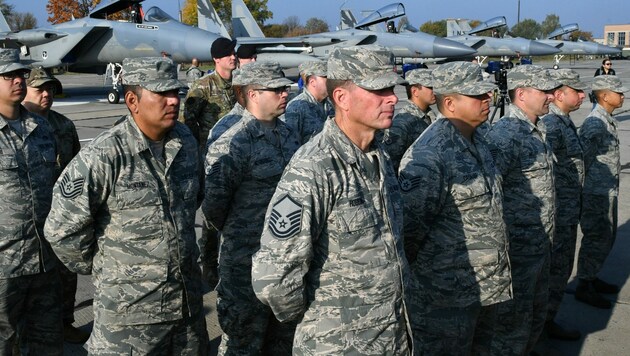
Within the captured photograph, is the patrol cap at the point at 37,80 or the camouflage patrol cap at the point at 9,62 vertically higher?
the camouflage patrol cap at the point at 9,62

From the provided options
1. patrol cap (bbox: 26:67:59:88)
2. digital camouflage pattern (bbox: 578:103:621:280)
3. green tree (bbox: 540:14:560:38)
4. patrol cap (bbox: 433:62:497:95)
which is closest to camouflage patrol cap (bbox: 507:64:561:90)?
patrol cap (bbox: 433:62:497:95)

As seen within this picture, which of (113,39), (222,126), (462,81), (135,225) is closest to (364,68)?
(462,81)

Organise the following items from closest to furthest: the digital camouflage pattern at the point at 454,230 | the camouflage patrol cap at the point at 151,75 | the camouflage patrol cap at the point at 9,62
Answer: the camouflage patrol cap at the point at 151,75 < the digital camouflage pattern at the point at 454,230 < the camouflage patrol cap at the point at 9,62

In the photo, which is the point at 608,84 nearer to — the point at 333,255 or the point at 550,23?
the point at 333,255

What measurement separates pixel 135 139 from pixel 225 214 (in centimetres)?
96

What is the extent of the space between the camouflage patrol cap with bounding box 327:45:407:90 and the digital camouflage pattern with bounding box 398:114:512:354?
0.75m

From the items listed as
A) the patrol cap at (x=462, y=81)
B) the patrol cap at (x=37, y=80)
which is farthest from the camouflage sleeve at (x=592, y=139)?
the patrol cap at (x=37, y=80)

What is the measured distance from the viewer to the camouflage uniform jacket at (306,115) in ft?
17.6

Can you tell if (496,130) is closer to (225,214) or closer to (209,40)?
(225,214)

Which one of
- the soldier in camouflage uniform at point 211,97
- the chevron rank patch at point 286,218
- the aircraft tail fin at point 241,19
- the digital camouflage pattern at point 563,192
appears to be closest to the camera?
the chevron rank patch at point 286,218

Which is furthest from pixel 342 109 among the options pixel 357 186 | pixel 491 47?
pixel 491 47

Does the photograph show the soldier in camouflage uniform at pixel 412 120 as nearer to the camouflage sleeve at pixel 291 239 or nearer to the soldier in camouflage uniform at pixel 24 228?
the soldier in camouflage uniform at pixel 24 228

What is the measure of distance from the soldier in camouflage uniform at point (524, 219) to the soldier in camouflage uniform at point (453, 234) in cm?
50

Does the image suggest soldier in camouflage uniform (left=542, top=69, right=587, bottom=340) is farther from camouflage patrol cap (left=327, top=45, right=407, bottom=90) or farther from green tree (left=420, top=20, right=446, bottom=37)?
green tree (left=420, top=20, right=446, bottom=37)
